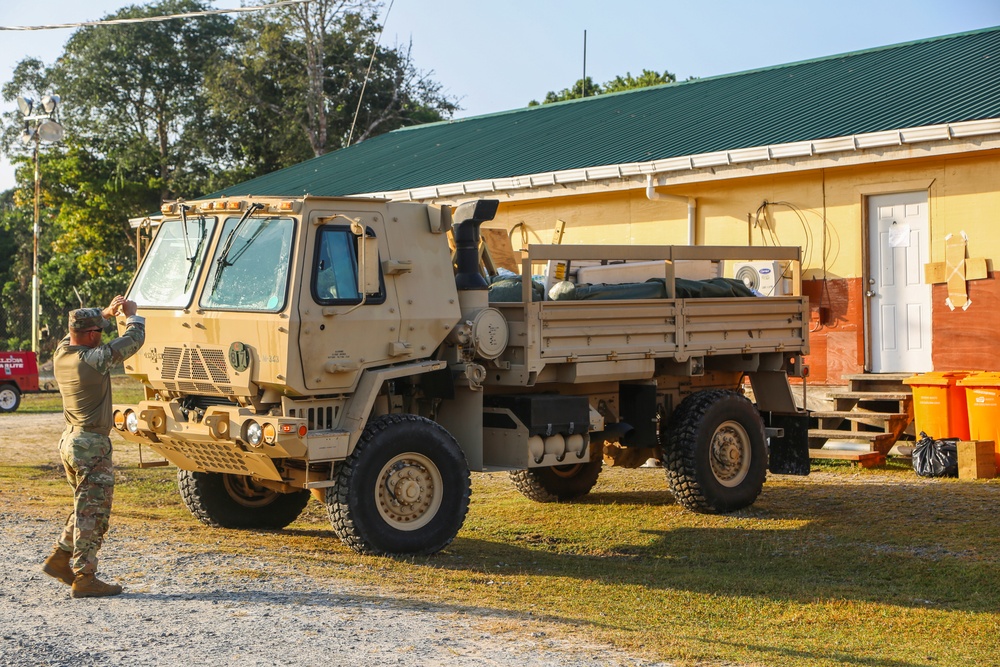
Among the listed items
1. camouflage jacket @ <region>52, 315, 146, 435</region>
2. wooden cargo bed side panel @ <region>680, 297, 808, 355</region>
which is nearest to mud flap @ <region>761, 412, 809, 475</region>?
wooden cargo bed side panel @ <region>680, 297, 808, 355</region>

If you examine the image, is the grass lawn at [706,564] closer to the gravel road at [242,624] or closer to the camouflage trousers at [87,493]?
the gravel road at [242,624]

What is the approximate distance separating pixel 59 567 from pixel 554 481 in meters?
Result: 5.68

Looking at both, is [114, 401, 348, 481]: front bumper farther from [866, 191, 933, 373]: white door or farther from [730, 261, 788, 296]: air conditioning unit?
[866, 191, 933, 373]: white door

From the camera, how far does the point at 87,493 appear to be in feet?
24.1

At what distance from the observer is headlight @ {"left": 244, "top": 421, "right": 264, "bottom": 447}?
27.3 ft

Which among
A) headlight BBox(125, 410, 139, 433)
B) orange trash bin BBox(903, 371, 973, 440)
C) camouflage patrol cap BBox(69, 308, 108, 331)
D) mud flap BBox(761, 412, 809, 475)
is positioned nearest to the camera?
camouflage patrol cap BBox(69, 308, 108, 331)

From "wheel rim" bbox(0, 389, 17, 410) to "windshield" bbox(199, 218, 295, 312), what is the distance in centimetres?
1689

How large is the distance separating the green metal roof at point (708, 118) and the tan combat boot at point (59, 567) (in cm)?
1031

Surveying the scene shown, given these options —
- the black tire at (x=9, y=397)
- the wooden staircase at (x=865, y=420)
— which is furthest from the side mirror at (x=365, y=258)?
the black tire at (x=9, y=397)

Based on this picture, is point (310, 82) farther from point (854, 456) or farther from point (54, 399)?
point (854, 456)

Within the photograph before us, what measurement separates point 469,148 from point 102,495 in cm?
1522

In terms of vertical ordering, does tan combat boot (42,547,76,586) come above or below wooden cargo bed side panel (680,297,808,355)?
below

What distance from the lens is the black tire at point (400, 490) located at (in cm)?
852

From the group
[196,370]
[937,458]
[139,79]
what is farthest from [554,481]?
[139,79]
